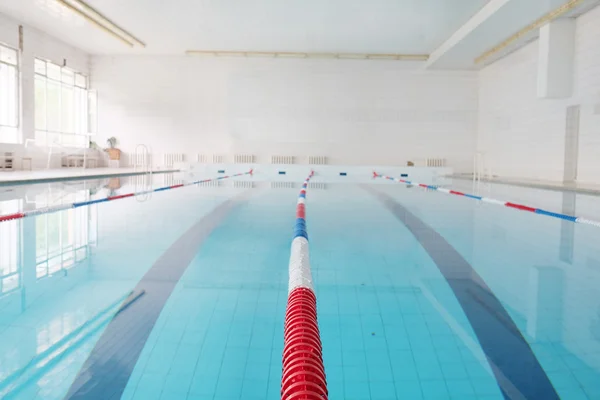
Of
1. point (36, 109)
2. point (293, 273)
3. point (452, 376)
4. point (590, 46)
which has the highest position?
point (590, 46)

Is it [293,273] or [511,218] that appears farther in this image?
[511,218]

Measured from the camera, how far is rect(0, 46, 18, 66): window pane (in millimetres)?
9773

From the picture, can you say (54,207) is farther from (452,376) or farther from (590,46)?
(590,46)

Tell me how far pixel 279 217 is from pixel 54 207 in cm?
217

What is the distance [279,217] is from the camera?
450 centimetres

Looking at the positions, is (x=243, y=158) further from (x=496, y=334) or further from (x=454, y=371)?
(x=454, y=371)

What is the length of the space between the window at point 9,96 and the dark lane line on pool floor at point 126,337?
9.29m

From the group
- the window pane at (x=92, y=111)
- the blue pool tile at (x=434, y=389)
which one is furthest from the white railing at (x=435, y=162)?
the blue pool tile at (x=434, y=389)

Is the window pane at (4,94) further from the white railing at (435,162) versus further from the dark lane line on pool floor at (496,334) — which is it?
the white railing at (435,162)

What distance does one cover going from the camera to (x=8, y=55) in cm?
996

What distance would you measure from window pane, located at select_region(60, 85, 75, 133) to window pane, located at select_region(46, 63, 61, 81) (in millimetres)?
359

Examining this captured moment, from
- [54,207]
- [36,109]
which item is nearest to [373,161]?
[36,109]

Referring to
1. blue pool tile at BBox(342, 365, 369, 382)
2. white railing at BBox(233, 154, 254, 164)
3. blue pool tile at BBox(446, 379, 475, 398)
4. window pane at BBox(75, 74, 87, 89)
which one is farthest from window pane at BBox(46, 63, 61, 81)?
blue pool tile at BBox(446, 379, 475, 398)

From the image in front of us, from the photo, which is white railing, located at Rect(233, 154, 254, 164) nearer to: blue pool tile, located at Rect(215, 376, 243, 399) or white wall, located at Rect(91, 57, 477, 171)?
white wall, located at Rect(91, 57, 477, 171)
